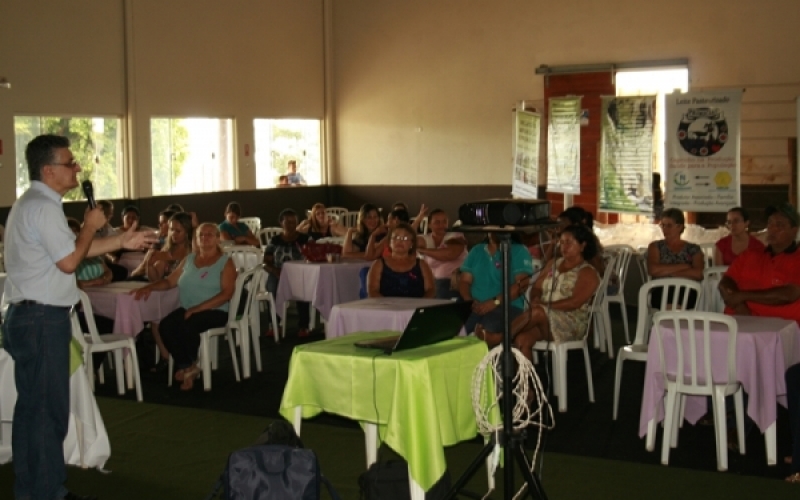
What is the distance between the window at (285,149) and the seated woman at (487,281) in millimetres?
9008

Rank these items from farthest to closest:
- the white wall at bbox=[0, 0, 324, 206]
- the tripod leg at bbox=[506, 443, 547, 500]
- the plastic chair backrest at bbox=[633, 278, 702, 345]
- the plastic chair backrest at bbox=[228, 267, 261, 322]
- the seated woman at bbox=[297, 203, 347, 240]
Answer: the white wall at bbox=[0, 0, 324, 206], the seated woman at bbox=[297, 203, 347, 240], the plastic chair backrest at bbox=[228, 267, 261, 322], the plastic chair backrest at bbox=[633, 278, 702, 345], the tripod leg at bbox=[506, 443, 547, 500]

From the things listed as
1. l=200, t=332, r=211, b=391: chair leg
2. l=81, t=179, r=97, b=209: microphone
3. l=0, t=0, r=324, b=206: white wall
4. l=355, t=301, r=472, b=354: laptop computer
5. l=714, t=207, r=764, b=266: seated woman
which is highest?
l=0, t=0, r=324, b=206: white wall

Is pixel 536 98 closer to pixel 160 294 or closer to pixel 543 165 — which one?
pixel 543 165

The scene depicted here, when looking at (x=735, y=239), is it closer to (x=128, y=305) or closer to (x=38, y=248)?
(x=128, y=305)

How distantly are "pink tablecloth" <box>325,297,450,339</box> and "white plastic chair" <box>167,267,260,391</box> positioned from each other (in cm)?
124

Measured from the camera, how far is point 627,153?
12438 mm

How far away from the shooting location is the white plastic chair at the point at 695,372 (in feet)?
16.8

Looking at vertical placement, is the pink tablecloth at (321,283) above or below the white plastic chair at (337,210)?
below

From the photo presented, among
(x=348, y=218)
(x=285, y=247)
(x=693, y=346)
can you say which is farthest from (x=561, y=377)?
(x=348, y=218)

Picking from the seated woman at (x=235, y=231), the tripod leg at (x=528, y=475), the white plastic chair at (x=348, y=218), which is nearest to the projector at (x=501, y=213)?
the tripod leg at (x=528, y=475)

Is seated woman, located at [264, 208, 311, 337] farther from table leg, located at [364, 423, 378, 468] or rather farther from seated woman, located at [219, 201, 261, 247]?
table leg, located at [364, 423, 378, 468]

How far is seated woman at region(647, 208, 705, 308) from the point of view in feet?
25.1

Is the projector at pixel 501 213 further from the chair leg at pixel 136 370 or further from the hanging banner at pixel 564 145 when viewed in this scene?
the hanging banner at pixel 564 145

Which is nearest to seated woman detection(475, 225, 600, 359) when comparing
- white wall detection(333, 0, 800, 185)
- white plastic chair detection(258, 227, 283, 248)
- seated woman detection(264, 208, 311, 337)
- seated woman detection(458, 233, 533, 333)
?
seated woman detection(458, 233, 533, 333)
